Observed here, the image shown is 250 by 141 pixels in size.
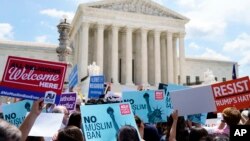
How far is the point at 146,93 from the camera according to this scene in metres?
7.46

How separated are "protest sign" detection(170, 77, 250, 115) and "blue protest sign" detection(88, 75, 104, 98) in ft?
26.3

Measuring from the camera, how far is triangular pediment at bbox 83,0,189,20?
176ft

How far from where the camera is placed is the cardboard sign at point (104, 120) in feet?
17.2

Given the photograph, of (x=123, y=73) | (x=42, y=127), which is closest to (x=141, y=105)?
(x=42, y=127)

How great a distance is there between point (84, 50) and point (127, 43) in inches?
273

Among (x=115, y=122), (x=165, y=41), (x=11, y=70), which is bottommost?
(x=115, y=122)

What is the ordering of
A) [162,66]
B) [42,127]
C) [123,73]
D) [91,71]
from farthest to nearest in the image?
[162,66], [123,73], [91,71], [42,127]

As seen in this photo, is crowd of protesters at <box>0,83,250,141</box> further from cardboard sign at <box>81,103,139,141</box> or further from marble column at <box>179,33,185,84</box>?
marble column at <box>179,33,185,84</box>

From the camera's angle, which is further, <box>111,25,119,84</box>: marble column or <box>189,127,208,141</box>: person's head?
<box>111,25,119,84</box>: marble column

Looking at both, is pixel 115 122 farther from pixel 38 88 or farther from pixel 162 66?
pixel 162 66

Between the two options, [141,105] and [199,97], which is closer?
[199,97]

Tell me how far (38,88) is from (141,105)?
8.77 feet

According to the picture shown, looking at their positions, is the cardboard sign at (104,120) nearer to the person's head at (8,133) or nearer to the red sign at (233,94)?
the red sign at (233,94)

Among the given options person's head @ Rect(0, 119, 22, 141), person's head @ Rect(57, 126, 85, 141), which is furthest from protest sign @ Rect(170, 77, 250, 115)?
person's head @ Rect(0, 119, 22, 141)
